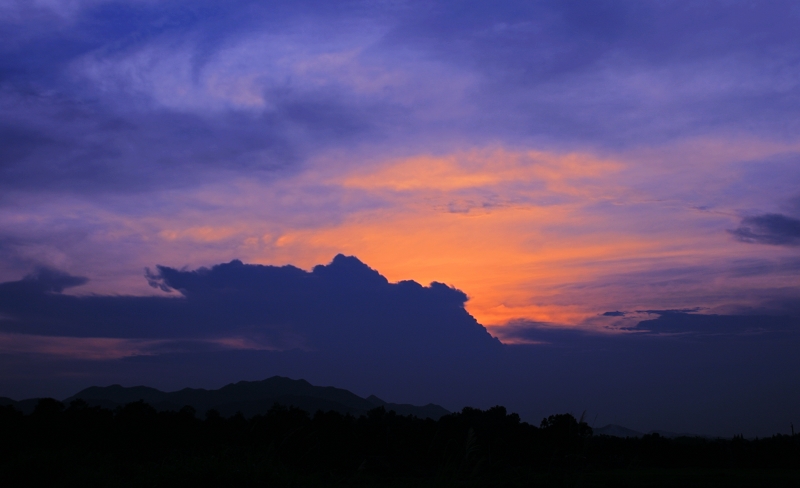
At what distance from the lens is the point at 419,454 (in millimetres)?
63938

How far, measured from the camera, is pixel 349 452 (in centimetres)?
6588

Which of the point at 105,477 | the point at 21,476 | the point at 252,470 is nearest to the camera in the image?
the point at 252,470

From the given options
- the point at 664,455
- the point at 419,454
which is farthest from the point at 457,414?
the point at 664,455

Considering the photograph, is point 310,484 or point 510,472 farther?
point 310,484

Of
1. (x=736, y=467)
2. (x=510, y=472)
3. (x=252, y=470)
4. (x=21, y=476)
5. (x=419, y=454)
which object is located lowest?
(x=736, y=467)

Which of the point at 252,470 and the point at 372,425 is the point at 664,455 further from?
the point at 252,470

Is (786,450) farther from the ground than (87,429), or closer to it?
closer to it

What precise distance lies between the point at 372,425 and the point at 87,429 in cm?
3526

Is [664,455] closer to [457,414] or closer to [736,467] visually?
[736,467]

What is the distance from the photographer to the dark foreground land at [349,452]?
347 inches

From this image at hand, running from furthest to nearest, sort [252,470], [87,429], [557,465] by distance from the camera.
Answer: [87,429], [252,470], [557,465]

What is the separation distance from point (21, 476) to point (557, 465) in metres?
20.0

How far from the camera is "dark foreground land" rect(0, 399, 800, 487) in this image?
28.9 ft

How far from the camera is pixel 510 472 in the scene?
867 centimetres
